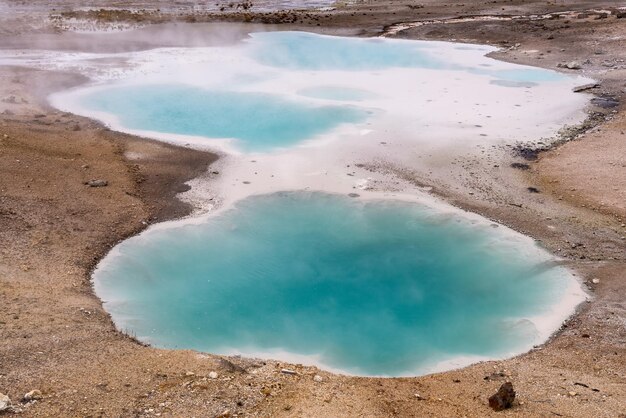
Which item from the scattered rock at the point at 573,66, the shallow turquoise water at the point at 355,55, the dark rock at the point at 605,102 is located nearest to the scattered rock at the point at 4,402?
the dark rock at the point at 605,102

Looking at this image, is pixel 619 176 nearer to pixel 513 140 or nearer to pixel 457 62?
pixel 513 140

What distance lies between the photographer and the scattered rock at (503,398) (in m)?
7.80

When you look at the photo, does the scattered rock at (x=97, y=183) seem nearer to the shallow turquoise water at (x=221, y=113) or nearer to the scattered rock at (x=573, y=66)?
the shallow turquoise water at (x=221, y=113)

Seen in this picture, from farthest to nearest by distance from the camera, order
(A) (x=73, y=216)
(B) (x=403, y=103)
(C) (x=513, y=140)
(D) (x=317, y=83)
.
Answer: (D) (x=317, y=83) → (B) (x=403, y=103) → (C) (x=513, y=140) → (A) (x=73, y=216)

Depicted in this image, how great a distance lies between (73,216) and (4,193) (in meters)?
1.70

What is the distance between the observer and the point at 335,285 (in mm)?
11633

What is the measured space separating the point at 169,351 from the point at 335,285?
383cm

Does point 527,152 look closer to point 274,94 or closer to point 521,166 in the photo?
point 521,166

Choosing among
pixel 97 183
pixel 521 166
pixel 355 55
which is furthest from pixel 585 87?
pixel 97 183

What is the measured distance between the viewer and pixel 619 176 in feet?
52.1

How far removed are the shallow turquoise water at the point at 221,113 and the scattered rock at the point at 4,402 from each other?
1177cm

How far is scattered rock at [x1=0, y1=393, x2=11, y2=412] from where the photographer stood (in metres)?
6.80

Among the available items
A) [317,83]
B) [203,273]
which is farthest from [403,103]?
[203,273]

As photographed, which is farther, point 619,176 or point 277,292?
point 619,176
